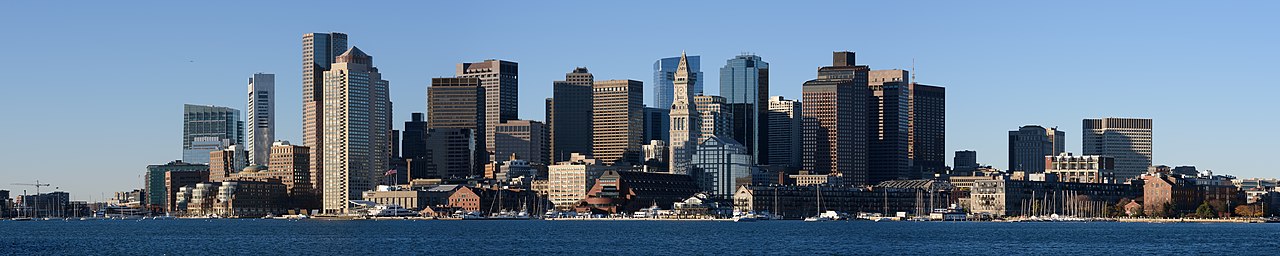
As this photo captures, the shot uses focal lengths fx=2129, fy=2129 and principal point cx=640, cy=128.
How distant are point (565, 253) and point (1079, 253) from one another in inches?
1549

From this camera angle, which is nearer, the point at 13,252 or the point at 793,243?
the point at 13,252

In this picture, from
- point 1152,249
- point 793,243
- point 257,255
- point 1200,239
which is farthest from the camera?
point 1200,239

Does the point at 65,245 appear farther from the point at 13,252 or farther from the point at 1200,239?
the point at 1200,239

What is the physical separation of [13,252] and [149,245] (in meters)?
19.6

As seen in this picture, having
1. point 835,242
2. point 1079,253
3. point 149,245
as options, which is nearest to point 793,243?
point 835,242

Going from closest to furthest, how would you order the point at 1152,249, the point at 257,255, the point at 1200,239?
the point at 257,255 < the point at 1152,249 < the point at 1200,239

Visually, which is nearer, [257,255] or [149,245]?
[257,255]

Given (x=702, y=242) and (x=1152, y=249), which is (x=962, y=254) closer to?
(x=1152, y=249)

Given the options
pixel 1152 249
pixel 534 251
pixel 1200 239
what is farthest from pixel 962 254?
pixel 1200 239

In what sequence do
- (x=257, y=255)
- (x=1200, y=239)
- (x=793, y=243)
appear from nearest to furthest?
(x=257, y=255)
(x=793, y=243)
(x=1200, y=239)

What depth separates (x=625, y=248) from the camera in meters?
174

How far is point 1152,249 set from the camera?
172 meters

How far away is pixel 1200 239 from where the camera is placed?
198 m

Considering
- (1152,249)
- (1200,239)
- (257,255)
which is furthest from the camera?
(1200,239)
